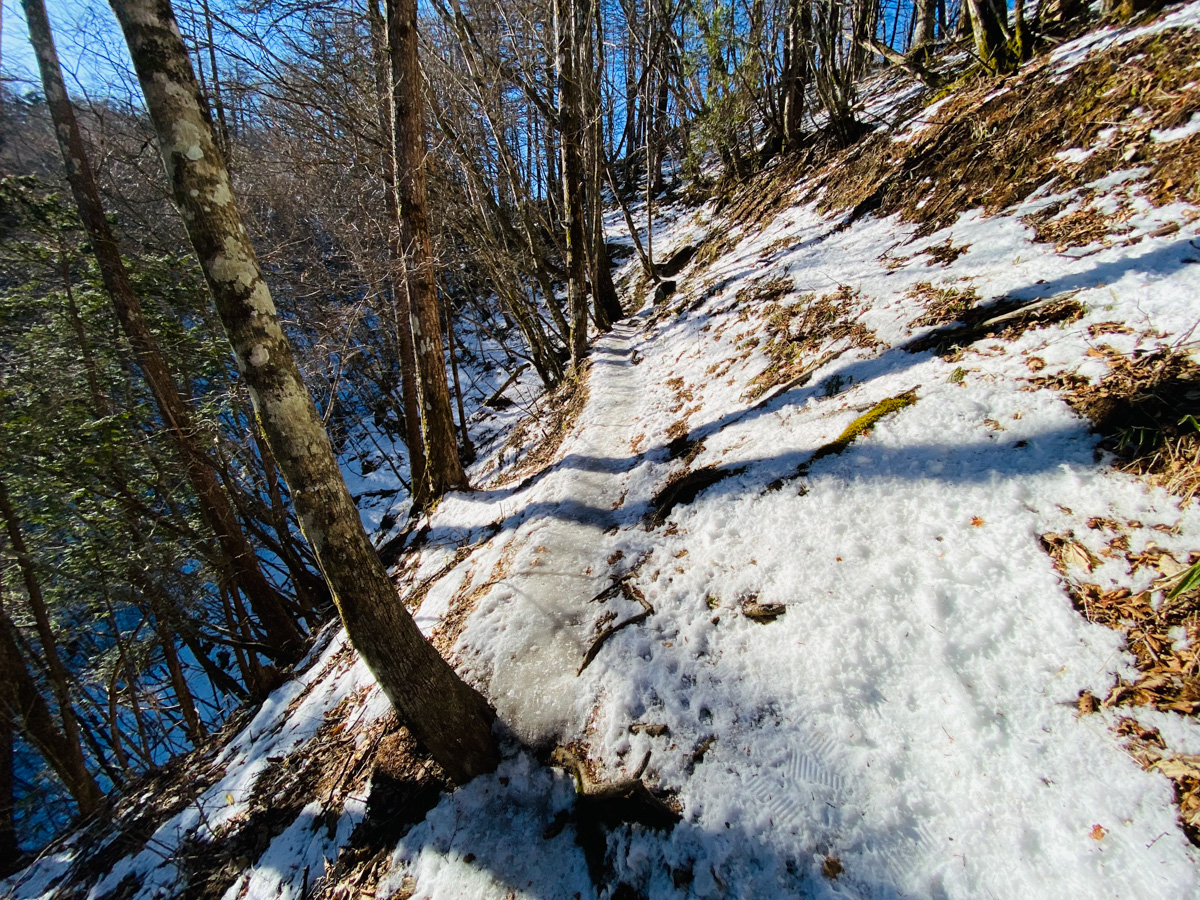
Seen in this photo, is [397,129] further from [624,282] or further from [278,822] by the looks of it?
[624,282]

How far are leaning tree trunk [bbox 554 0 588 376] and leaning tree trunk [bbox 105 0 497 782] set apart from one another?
6330mm

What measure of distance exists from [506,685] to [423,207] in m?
5.08

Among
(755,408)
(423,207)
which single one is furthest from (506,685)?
(423,207)

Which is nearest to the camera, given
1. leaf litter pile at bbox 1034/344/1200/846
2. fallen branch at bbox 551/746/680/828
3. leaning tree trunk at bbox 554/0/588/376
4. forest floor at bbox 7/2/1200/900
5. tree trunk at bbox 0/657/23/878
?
leaf litter pile at bbox 1034/344/1200/846

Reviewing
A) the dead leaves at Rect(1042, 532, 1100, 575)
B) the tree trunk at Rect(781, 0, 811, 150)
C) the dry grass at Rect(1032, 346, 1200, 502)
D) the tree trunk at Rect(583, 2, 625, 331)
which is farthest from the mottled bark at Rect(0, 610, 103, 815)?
the tree trunk at Rect(781, 0, 811, 150)

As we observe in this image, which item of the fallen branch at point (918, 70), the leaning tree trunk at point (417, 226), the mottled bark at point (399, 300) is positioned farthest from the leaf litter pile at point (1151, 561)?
the fallen branch at point (918, 70)

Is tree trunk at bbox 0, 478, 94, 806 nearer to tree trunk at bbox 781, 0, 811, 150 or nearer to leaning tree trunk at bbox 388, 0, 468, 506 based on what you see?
Result: leaning tree trunk at bbox 388, 0, 468, 506

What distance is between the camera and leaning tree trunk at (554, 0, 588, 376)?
264 inches

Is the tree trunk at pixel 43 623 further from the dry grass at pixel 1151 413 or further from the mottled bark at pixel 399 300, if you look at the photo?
the dry grass at pixel 1151 413

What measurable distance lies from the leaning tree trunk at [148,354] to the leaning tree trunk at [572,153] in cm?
603

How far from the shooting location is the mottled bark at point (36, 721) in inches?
241

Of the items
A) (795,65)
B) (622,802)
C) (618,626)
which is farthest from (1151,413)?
(795,65)

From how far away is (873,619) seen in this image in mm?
2281

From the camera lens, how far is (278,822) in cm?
315
